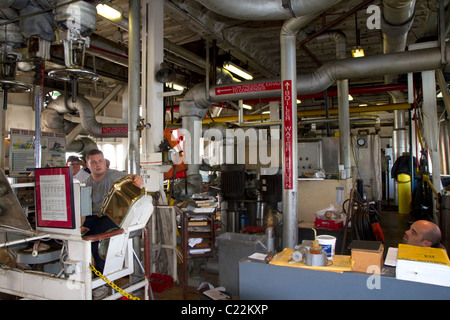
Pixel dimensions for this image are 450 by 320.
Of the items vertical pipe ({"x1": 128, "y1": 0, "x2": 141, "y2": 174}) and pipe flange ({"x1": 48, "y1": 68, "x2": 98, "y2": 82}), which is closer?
pipe flange ({"x1": 48, "y1": 68, "x2": 98, "y2": 82})

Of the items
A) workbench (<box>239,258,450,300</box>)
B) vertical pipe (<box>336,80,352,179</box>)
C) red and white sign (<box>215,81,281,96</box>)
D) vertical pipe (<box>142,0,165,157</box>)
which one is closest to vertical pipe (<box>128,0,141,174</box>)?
vertical pipe (<box>142,0,165,157</box>)

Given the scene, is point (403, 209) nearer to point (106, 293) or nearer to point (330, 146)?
point (330, 146)

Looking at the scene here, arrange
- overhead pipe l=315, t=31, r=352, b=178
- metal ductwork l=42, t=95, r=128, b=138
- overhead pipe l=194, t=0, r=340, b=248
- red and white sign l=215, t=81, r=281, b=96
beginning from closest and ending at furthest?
overhead pipe l=194, t=0, r=340, b=248
red and white sign l=215, t=81, r=281, b=96
overhead pipe l=315, t=31, r=352, b=178
metal ductwork l=42, t=95, r=128, b=138

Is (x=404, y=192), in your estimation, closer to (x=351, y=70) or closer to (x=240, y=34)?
(x=351, y=70)

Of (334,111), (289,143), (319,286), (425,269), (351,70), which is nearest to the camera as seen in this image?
(425,269)

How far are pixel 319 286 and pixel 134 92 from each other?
9.09 feet

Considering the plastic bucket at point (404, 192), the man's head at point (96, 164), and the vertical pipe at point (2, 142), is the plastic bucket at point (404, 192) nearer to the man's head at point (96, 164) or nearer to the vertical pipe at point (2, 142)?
the man's head at point (96, 164)

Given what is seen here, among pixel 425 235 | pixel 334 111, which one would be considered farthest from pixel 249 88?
pixel 334 111

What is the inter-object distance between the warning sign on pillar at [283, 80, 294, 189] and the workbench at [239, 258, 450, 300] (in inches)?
72.2

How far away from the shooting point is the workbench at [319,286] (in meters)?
1.29

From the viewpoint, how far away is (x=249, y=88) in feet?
15.5

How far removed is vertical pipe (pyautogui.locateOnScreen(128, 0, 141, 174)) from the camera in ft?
11.3

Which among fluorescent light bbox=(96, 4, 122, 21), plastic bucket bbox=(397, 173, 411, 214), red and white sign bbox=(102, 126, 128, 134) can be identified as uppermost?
fluorescent light bbox=(96, 4, 122, 21)

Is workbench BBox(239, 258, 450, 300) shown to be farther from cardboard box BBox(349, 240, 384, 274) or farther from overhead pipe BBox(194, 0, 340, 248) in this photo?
overhead pipe BBox(194, 0, 340, 248)
